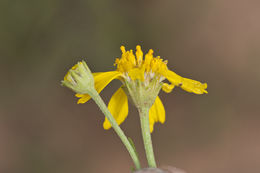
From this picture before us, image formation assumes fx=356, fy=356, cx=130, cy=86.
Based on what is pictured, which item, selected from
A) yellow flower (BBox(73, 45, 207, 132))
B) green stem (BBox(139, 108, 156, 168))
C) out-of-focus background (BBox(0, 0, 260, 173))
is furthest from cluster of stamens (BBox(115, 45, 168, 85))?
out-of-focus background (BBox(0, 0, 260, 173))

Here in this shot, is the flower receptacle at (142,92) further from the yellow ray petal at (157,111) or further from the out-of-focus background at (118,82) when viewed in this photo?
the out-of-focus background at (118,82)

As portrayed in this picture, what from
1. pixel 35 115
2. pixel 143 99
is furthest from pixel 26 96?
pixel 143 99

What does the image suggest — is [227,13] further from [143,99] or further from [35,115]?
[143,99]

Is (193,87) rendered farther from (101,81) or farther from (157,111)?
(101,81)

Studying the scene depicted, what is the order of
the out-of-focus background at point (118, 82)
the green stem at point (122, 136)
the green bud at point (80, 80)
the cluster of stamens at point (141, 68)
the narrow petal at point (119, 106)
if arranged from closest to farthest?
the green stem at point (122, 136) → the green bud at point (80, 80) → the cluster of stamens at point (141, 68) → the narrow petal at point (119, 106) → the out-of-focus background at point (118, 82)

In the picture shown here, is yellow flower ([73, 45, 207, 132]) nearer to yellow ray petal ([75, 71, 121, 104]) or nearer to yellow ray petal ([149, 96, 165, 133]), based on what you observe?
yellow ray petal ([75, 71, 121, 104])

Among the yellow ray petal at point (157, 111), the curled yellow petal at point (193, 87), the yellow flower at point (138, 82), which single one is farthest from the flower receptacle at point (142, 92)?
the yellow ray petal at point (157, 111)
